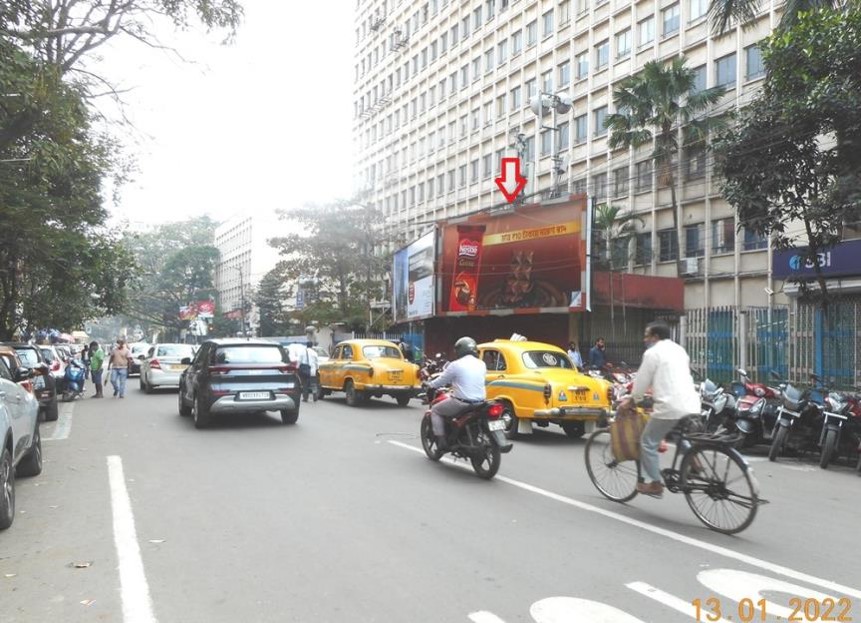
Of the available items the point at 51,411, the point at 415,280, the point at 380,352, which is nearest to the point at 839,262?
the point at 380,352

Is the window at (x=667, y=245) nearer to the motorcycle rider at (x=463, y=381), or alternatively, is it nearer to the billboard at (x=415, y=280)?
the billboard at (x=415, y=280)

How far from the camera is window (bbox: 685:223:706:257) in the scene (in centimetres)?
2975

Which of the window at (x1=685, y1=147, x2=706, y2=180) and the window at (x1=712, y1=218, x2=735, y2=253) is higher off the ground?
the window at (x1=685, y1=147, x2=706, y2=180)

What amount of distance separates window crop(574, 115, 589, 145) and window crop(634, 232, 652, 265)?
6914 mm

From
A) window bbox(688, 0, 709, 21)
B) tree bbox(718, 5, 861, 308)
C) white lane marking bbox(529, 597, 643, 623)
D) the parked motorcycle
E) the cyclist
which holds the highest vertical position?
window bbox(688, 0, 709, 21)

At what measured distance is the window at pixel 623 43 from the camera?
1325 inches

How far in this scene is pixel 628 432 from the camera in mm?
6535

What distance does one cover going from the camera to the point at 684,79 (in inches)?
1053

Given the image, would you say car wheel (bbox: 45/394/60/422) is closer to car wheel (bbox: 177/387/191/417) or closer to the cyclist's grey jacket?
car wheel (bbox: 177/387/191/417)

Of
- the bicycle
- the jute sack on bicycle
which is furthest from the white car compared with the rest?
the bicycle

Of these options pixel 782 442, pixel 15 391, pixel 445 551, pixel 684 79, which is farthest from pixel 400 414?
pixel 684 79

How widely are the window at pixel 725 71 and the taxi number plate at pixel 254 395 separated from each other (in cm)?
2408

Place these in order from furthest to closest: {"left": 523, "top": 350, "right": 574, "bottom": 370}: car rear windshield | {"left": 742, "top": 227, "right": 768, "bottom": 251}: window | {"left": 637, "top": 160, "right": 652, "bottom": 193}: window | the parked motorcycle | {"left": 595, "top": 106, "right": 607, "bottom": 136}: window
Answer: {"left": 595, "top": 106, "right": 607, "bottom": 136}: window → {"left": 637, "top": 160, "right": 652, "bottom": 193}: window → {"left": 742, "top": 227, "right": 768, "bottom": 251}: window → {"left": 523, "top": 350, "right": 574, "bottom": 370}: car rear windshield → the parked motorcycle

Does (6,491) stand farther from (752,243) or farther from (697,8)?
(697,8)
